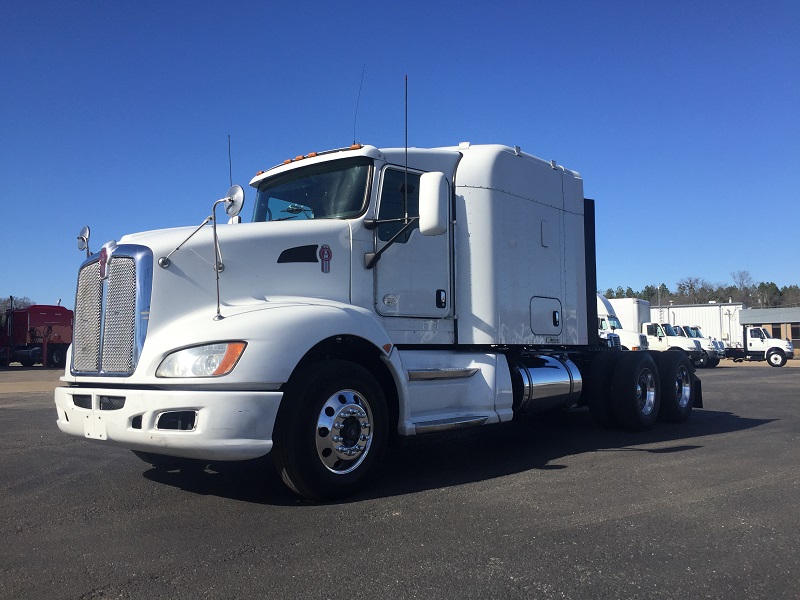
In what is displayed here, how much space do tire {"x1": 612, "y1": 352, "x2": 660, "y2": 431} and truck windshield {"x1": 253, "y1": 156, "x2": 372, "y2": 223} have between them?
14.9ft

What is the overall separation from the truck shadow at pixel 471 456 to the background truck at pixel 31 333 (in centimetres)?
2924

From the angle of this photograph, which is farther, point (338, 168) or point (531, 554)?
point (338, 168)

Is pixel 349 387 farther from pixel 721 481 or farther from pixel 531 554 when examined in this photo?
pixel 721 481

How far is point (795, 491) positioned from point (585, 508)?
1.93m

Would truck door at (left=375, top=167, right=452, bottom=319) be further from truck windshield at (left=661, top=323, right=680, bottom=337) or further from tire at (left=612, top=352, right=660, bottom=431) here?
truck windshield at (left=661, top=323, right=680, bottom=337)

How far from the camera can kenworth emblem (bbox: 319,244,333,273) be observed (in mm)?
5746

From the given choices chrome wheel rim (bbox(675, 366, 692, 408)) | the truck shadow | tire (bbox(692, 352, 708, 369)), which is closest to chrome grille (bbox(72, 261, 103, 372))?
the truck shadow

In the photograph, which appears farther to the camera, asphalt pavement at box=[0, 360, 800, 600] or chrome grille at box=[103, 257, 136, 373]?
chrome grille at box=[103, 257, 136, 373]

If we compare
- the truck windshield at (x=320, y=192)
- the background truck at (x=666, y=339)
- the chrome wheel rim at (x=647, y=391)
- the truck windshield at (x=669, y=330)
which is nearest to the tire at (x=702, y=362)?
the background truck at (x=666, y=339)

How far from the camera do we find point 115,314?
5.20 meters

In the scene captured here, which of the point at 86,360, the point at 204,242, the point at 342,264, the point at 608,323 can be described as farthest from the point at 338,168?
the point at 608,323

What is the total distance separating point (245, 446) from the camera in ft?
14.9

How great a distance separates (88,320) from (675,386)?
307 inches

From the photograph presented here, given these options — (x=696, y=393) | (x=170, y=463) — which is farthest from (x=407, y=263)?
(x=696, y=393)
